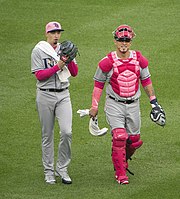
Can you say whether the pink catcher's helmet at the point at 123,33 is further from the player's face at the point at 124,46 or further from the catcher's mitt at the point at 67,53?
the catcher's mitt at the point at 67,53

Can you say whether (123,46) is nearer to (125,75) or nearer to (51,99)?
(125,75)

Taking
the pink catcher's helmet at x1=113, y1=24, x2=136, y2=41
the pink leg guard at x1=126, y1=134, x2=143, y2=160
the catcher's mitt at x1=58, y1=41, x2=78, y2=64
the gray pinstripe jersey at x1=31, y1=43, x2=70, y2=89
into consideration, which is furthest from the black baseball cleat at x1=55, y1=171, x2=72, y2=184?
the pink catcher's helmet at x1=113, y1=24, x2=136, y2=41

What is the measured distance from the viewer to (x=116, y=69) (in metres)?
13.1

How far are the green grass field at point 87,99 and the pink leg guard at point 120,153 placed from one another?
16cm

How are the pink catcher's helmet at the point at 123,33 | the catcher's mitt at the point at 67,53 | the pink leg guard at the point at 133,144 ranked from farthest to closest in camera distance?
1. the pink leg guard at the point at 133,144
2. the pink catcher's helmet at the point at 123,33
3. the catcher's mitt at the point at 67,53

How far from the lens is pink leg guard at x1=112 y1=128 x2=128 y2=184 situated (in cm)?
1302

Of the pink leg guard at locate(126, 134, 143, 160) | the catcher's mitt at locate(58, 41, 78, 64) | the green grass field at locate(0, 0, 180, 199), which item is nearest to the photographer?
the catcher's mitt at locate(58, 41, 78, 64)

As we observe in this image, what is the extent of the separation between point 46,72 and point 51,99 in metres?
0.43

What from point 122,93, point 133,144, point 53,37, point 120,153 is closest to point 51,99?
point 53,37

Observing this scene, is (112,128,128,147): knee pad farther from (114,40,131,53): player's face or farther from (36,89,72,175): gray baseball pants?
(114,40,131,53): player's face

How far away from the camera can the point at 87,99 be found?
16.8m

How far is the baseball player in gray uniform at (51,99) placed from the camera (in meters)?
13.0

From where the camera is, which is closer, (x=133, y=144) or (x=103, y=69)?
(x=103, y=69)

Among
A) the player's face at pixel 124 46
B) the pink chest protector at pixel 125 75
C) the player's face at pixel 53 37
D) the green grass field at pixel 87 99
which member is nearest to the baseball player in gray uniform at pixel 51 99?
the player's face at pixel 53 37
